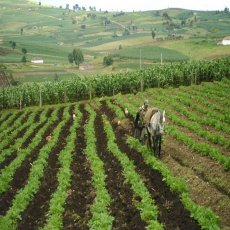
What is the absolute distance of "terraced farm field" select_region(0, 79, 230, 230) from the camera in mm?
12906

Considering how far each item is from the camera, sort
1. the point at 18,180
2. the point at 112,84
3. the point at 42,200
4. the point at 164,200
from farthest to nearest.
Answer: the point at 112,84
the point at 18,180
the point at 42,200
the point at 164,200

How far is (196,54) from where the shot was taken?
5007 inches

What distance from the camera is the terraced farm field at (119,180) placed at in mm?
12906

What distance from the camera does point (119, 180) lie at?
54.4ft

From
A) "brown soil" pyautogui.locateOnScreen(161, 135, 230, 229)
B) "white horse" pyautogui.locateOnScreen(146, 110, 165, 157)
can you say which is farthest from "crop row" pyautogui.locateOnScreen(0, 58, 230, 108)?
"white horse" pyautogui.locateOnScreen(146, 110, 165, 157)

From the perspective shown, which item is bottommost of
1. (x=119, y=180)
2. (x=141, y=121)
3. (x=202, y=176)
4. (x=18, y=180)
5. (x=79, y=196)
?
(x=18, y=180)

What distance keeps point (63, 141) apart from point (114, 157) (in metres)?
6.63

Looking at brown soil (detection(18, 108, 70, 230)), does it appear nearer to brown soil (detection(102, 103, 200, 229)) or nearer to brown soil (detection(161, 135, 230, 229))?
brown soil (detection(102, 103, 200, 229))

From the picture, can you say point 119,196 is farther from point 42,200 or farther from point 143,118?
point 143,118

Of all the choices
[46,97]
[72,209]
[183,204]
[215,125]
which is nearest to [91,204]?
[72,209]

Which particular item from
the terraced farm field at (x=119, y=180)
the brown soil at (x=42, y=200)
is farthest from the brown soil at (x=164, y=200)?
the brown soil at (x=42, y=200)

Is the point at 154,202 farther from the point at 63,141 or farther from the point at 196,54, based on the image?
the point at 196,54

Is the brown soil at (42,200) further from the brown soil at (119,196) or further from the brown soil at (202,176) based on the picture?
the brown soil at (202,176)

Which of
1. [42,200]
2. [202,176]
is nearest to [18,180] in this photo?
[42,200]
